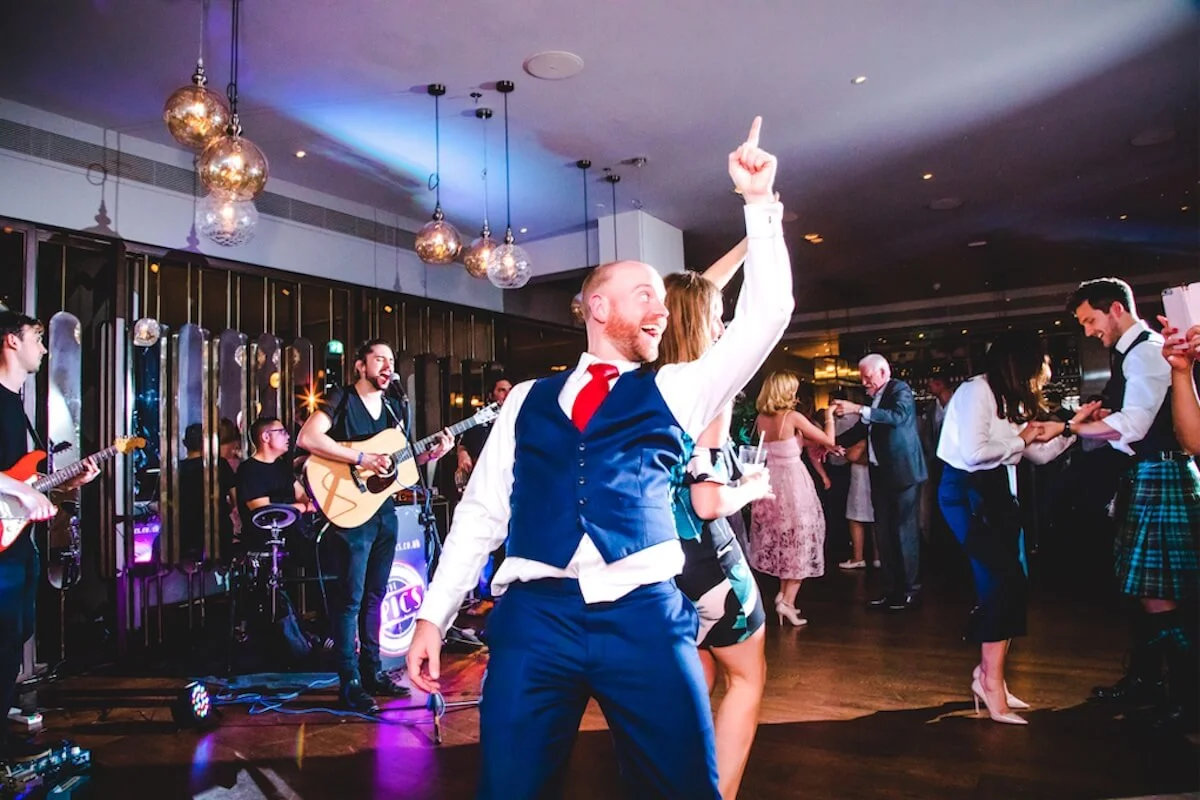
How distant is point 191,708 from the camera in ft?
10.4

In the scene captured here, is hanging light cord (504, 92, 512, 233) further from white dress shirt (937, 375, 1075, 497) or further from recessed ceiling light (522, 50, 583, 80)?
white dress shirt (937, 375, 1075, 497)

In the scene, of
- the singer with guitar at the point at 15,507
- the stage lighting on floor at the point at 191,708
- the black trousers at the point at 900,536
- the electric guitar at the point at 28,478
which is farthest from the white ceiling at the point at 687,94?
the stage lighting on floor at the point at 191,708

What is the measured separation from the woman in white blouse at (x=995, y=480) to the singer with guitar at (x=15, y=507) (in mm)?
3506

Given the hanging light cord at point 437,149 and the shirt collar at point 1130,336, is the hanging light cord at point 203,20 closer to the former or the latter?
the hanging light cord at point 437,149

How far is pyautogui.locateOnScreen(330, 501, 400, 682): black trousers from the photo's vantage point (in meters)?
3.40

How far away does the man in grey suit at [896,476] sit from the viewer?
4.98 metres

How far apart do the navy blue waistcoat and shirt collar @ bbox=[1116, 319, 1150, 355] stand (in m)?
2.42

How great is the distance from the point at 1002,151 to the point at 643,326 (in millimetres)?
5286

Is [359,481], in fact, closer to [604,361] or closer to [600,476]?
[604,361]

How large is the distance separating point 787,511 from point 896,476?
88 cm

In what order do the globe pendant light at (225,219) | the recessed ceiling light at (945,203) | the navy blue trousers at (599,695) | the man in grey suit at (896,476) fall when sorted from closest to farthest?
the navy blue trousers at (599,695) → the globe pendant light at (225,219) → the man in grey suit at (896,476) → the recessed ceiling light at (945,203)

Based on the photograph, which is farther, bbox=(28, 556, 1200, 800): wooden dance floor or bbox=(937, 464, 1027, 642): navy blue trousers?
bbox=(937, 464, 1027, 642): navy blue trousers

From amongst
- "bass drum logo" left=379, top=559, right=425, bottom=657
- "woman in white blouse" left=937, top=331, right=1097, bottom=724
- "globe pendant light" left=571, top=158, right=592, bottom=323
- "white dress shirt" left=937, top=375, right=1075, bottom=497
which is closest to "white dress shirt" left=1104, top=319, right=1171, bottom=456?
"woman in white blouse" left=937, top=331, right=1097, bottom=724

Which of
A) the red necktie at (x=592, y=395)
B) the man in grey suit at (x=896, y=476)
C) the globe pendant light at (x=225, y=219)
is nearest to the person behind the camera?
the red necktie at (x=592, y=395)
